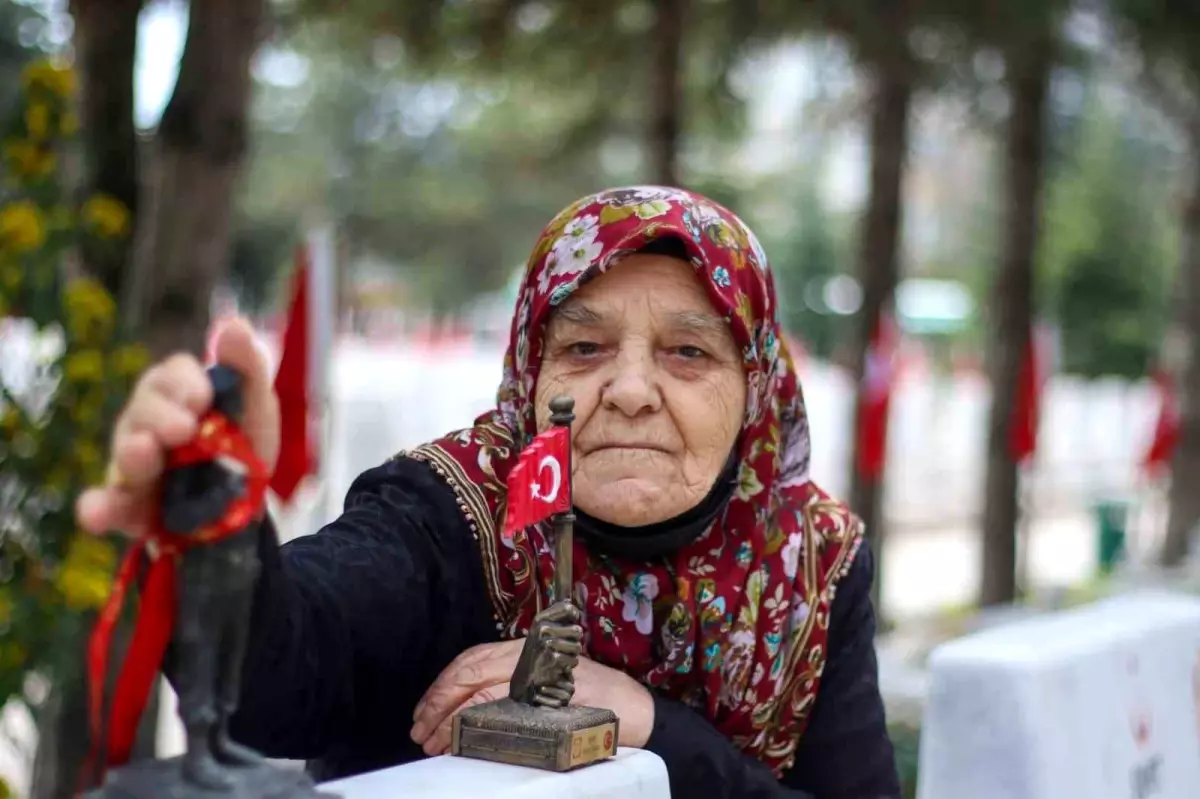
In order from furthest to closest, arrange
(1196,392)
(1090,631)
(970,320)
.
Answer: (970,320) → (1196,392) → (1090,631)

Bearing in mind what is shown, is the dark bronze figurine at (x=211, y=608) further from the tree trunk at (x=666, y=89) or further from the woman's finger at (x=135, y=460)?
the tree trunk at (x=666, y=89)

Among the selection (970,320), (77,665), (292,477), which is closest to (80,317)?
(77,665)

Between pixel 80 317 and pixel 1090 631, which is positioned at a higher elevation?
pixel 80 317

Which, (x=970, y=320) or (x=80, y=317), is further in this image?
(x=970, y=320)

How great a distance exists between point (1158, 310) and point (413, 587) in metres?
21.6

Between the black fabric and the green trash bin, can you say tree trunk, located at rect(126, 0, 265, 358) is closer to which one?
the black fabric

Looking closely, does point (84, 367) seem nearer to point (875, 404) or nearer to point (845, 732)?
point (845, 732)

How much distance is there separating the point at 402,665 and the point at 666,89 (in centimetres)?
502

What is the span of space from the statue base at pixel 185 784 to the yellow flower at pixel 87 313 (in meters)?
2.45

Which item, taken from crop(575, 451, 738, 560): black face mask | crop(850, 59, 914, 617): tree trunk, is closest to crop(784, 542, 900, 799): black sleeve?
crop(575, 451, 738, 560): black face mask

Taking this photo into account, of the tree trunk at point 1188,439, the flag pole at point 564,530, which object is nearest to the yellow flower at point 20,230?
the flag pole at point 564,530

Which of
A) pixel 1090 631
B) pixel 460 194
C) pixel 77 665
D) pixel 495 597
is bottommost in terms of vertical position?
pixel 77 665

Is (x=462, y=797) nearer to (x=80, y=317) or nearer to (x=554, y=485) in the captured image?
(x=554, y=485)

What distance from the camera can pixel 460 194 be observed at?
31953 mm
